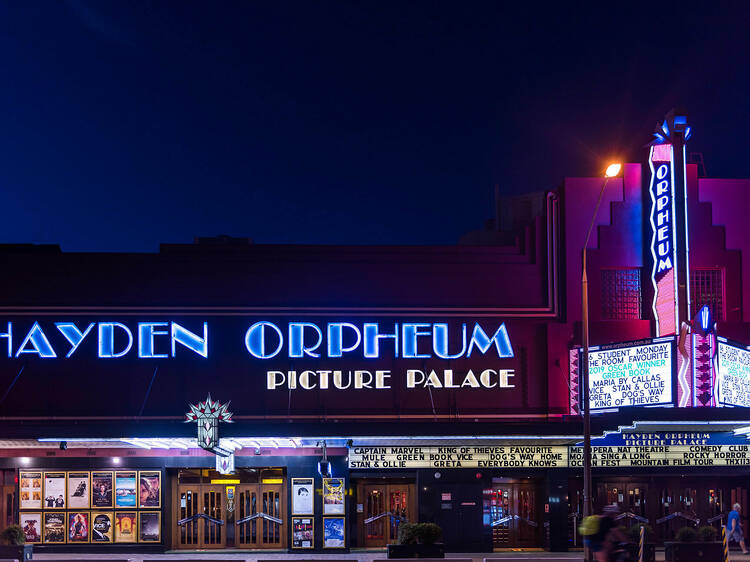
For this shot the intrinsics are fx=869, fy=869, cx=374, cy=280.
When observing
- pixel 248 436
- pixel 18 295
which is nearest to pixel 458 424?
pixel 248 436

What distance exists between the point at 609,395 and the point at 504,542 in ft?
21.2

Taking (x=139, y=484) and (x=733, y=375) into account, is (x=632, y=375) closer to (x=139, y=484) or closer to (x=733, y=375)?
(x=733, y=375)

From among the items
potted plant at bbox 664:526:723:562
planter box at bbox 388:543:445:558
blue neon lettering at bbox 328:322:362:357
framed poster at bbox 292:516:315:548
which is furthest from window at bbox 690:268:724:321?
framed poster at bbox 292:516:315:548

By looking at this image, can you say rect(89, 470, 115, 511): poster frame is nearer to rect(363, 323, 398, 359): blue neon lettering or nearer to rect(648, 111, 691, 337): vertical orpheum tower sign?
rect(363, 323, 398, 359): blue neon lettering

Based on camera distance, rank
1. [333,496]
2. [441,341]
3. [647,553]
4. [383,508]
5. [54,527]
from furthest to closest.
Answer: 1. [441,341]
2. [383,508]
3. [333,496]
4. [54,527]
5. [647,553]

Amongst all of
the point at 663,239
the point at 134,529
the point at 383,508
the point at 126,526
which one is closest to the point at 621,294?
the point at 663,239

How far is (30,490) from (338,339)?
→ 38.5 ft

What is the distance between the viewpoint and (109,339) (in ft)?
98.7

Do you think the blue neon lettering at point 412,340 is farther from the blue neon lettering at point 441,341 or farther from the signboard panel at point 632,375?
the signboard panel at point 632,375

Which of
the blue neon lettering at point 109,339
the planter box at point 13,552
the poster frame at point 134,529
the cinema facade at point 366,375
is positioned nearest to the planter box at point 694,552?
the cinema facade at point 366,375

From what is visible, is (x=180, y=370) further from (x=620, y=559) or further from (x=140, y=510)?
(x=620, y=559)

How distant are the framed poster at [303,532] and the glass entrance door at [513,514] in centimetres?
603

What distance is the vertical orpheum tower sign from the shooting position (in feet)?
93.2

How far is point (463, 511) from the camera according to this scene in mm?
29609
